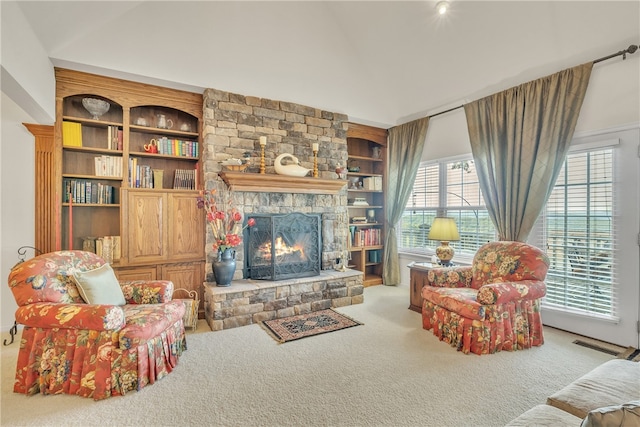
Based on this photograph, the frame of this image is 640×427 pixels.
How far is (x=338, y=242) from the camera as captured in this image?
4.66 metres

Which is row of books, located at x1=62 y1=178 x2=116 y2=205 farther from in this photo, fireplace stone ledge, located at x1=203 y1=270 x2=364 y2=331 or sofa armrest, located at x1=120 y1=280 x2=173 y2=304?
fireplace stone ledge, located at x1=203 y1=270 x2=364 y2=331

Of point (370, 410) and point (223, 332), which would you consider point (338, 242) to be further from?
point (370, 410)

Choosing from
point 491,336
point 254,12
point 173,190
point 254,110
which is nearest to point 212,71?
point 254,110

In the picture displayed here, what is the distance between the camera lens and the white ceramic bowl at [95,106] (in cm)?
346

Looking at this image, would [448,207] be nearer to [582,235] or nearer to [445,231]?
[445,231]

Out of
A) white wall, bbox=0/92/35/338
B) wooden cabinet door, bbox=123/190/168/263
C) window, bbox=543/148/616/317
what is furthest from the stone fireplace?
window, bbox=543/148/616/317

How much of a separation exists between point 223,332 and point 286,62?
3.52 metres

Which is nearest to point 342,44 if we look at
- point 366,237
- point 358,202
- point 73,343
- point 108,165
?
point 358,202

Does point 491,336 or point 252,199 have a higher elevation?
point 252,199

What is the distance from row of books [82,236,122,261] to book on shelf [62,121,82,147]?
1067 millimetres

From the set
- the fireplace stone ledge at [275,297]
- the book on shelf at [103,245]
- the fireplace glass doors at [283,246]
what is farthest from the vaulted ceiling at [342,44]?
the fireplace stone ledge at [275,297]

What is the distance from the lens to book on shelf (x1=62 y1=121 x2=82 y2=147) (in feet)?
11.1

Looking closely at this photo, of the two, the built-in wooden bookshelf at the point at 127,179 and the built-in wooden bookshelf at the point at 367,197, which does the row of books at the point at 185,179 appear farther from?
the built-in wooden bookshelf at the point at 367,197

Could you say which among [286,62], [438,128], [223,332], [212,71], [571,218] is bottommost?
[223,332]
